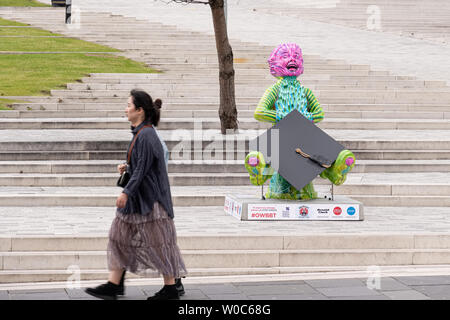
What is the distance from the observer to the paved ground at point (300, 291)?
7.29m

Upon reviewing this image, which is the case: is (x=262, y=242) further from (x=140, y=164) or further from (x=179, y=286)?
(x=140, y=164)

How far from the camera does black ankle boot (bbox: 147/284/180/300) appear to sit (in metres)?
7.12

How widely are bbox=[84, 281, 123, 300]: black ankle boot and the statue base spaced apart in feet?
10.5

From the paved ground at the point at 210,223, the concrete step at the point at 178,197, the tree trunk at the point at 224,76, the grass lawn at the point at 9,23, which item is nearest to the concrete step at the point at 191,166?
the concrete step at the point at 178,197

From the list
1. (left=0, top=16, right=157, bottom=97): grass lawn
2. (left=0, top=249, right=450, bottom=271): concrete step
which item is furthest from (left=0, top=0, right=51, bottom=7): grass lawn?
(left=0, top=249, right=450, bottom=271): concrete step

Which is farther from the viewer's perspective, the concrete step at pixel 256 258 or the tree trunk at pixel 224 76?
the tree trunk at pixel 224 76

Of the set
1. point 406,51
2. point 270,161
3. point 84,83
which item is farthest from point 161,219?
point 406,51

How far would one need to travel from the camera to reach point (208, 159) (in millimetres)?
13867

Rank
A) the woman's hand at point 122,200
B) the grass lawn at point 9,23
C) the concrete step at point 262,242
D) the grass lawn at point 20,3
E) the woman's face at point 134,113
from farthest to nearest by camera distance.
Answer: the grass lawn at point 20,3, the grass lawn at point 9,23, the concrete step at point 262,242, the woman's face at point 134,113, the woman's hand at point 122,200

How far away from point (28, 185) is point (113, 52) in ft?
39.5

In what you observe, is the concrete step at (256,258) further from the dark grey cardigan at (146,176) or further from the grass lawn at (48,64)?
the grass lawn at (48,64)

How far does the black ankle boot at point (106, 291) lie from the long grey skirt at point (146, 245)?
0.16m

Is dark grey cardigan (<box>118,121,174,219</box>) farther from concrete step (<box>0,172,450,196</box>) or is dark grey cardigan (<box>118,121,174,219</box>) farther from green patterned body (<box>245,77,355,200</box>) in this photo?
concrete step (<box>0,172,450,196</box>)

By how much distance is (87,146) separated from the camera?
45.2 ft
